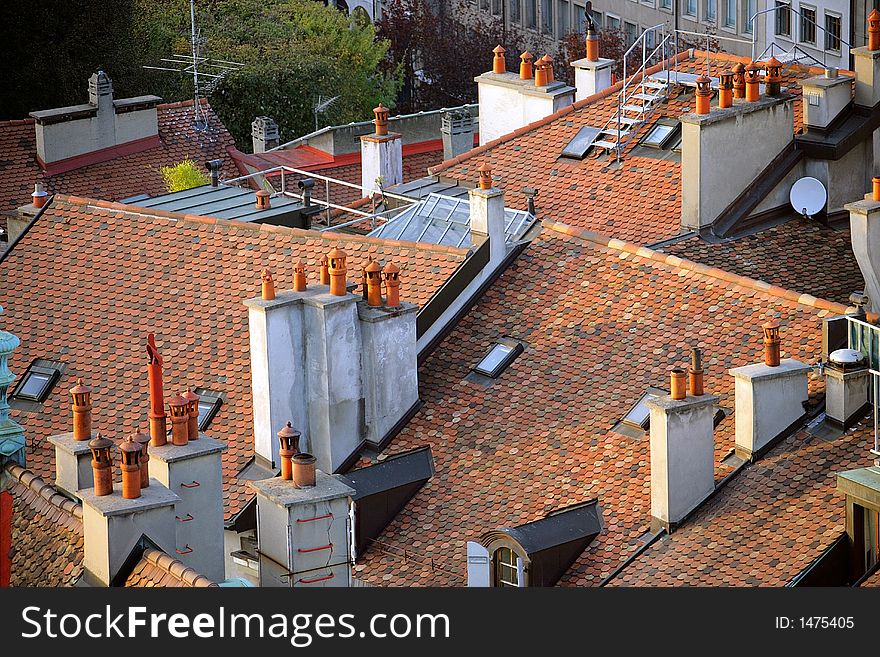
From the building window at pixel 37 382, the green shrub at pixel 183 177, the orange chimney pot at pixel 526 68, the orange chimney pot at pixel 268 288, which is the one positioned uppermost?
the orange chimney pot at pixel 526 68

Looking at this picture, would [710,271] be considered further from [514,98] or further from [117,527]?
[514,98]

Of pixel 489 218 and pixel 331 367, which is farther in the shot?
pixel 489 218

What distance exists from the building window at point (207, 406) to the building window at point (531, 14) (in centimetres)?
6948

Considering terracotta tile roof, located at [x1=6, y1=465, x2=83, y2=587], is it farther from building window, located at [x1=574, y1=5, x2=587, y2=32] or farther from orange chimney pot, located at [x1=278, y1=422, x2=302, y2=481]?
building window, located at [x1=574, y1=5, x2=587, y2=32]

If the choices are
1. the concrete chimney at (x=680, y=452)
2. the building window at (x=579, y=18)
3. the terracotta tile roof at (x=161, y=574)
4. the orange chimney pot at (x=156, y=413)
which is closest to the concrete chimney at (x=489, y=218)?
the concrete chimney at (x=680, y=452)

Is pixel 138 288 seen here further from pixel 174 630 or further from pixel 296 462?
pixel 174 630

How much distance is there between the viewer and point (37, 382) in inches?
1742

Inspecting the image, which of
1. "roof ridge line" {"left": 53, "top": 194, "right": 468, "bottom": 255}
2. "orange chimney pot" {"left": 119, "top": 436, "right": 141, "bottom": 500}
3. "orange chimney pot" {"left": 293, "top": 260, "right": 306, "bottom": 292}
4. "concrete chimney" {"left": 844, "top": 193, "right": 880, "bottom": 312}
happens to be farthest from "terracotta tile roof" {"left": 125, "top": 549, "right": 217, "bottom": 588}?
"concrete chimney" {"left": 844, "top": 193, "right": 880, "bottom": 312}

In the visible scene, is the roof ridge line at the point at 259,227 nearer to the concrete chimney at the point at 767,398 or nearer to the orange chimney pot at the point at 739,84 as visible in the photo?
the concrete chimney at the point at 767,398

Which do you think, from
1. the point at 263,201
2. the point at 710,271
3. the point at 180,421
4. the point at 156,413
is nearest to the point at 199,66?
the point at 263,201

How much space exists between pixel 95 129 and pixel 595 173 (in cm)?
1797

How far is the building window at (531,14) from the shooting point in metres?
110

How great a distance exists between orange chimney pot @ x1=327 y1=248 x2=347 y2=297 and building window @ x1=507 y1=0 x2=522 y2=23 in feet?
234

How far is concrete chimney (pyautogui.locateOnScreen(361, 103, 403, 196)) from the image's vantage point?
5672 cm
